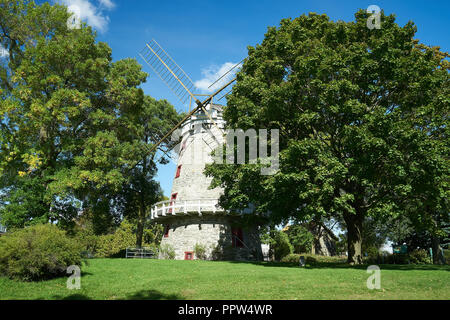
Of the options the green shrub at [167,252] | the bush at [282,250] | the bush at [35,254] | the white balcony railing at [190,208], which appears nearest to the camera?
the bush at [35,254]

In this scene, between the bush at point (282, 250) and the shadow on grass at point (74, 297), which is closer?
the shadow on grass at point (74, 297)

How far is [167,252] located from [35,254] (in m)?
16.4

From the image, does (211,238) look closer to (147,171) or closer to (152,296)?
(147,171)

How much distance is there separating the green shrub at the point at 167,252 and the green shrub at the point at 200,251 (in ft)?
8.13

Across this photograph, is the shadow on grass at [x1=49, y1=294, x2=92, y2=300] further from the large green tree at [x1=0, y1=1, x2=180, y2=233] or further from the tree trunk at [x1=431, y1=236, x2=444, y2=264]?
the tree trunk at [x1=431, y1=236, x2=444, y2=264]

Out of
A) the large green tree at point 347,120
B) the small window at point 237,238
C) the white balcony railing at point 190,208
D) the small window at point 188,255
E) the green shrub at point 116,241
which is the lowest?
the green shrub at point 116,241

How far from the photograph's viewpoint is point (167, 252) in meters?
26.4

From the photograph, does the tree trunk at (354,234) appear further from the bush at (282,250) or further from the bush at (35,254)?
the bush at (35,254)

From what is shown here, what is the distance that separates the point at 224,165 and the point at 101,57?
12884 millimetres

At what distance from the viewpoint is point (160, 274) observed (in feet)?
42.8

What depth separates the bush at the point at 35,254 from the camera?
10.6m

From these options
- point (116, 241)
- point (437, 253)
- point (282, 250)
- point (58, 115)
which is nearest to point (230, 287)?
point (58, 115)

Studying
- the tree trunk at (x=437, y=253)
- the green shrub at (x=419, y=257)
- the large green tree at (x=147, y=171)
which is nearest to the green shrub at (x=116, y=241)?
the large green tree at (x=147, y=171)
